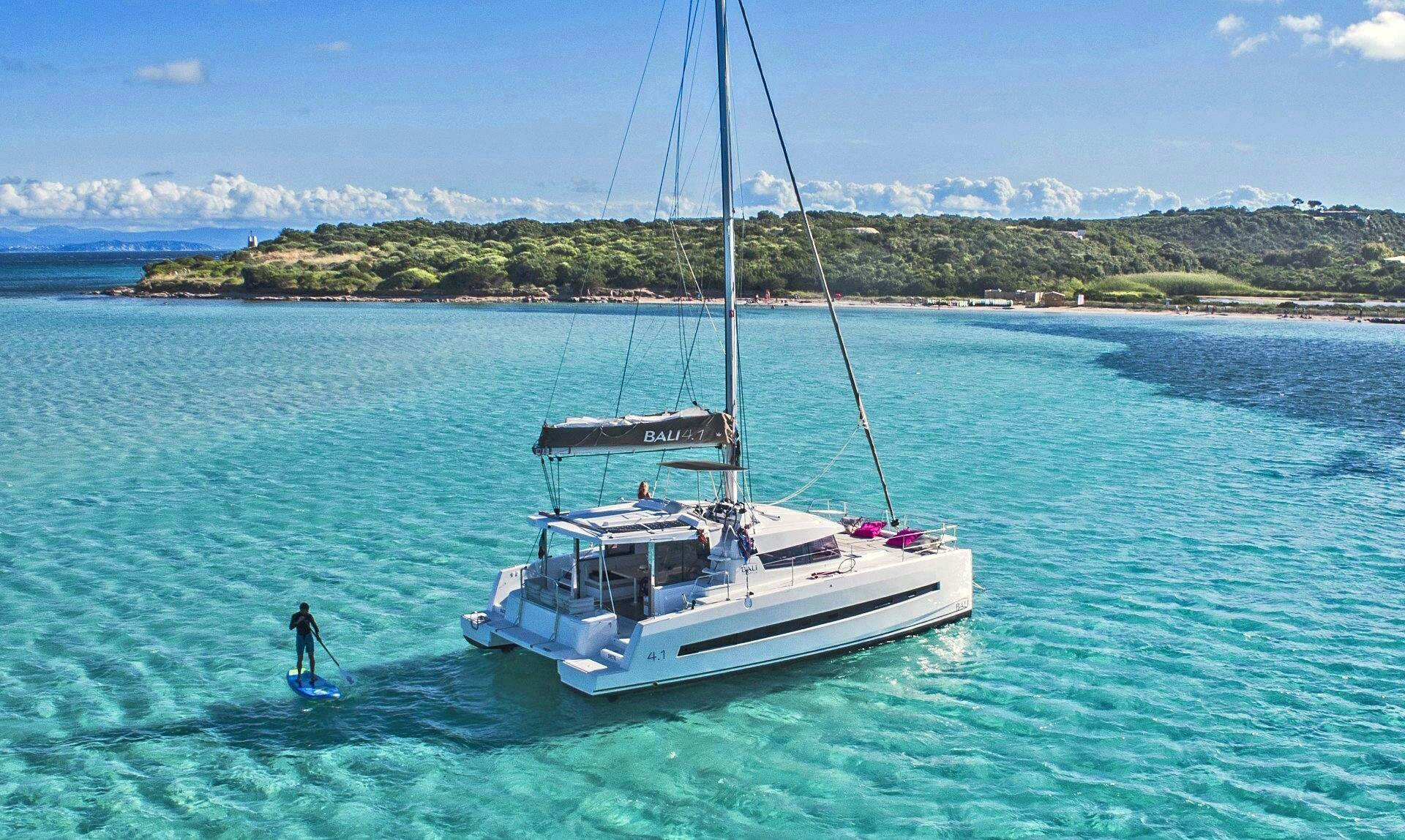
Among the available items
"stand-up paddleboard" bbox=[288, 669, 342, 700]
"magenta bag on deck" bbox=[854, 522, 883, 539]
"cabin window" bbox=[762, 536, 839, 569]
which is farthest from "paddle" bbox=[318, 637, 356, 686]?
"magenta bag on deck" bbox=[854, 522, 883, 539]

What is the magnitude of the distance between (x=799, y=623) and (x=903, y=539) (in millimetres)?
3737

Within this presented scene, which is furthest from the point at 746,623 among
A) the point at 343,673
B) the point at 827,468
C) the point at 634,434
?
the point at 827,468

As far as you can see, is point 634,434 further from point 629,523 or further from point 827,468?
point 827,468

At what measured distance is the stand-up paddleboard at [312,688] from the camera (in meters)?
17.8

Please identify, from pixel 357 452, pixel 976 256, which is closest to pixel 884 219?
pixel 976 256

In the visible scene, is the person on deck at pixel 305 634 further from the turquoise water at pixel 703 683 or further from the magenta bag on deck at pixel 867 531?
the magenta bag on deck at pixel 867 531

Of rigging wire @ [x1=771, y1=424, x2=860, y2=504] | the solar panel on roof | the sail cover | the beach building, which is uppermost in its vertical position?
the beach building

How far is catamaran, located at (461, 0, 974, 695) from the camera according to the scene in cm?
1814

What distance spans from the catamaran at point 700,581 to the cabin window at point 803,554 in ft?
0.10

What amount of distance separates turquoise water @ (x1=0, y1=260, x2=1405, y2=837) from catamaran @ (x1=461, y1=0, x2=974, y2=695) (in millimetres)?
657

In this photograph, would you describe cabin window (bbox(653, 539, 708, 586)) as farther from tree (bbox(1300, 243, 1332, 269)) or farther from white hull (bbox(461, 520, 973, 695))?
tree (bbox(1300, 243, 1332, 269))

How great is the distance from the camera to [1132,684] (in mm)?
19156

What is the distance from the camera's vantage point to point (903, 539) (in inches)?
868

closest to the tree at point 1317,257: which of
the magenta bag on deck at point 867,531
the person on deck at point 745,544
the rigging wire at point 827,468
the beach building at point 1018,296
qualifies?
the beach building at point 1018,296
